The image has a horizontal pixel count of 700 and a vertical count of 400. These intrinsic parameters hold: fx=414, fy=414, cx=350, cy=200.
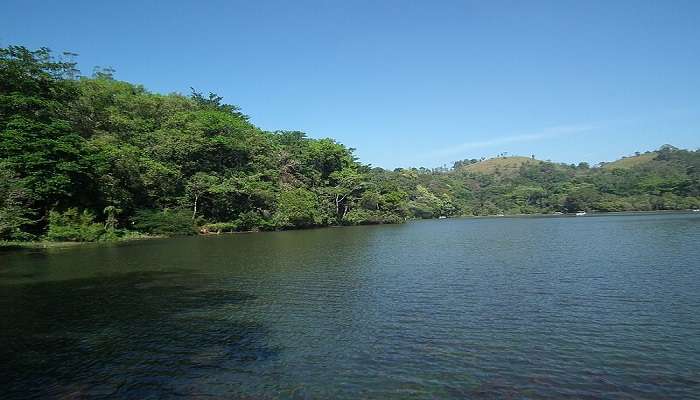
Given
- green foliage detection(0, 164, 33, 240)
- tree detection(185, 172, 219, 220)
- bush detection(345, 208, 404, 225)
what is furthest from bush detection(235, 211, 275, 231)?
green foliage detection(0, 164, 33, 240)

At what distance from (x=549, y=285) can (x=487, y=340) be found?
940 centimetres

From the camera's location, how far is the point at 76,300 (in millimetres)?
18672

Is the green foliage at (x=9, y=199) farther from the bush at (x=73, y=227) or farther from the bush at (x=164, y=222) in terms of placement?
the bush at (x=164, y=222)

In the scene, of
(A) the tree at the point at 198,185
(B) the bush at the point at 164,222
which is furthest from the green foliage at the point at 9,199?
(A) the tree at the point at 198,185

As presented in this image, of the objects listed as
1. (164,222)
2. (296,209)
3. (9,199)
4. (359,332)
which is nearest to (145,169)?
(164,222)

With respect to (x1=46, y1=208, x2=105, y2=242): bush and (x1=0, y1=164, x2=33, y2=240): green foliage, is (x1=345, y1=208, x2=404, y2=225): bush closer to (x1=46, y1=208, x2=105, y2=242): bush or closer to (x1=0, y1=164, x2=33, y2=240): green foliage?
(x1=46, y1=208, x2=105, y2=242): bush

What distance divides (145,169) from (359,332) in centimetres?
5196

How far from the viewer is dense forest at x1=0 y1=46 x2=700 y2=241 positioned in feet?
141

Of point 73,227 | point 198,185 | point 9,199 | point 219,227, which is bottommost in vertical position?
point 219,227

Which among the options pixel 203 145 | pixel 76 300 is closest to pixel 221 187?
pixel 203 145

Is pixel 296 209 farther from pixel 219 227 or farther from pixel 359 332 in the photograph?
pixel 359 332

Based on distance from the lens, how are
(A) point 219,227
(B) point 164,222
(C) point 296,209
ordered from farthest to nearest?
1. (C) point 296,209
2. (A) point 219,227
3. (B) point 164,222

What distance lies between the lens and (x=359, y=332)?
1386cm

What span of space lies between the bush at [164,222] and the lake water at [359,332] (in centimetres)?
3171
